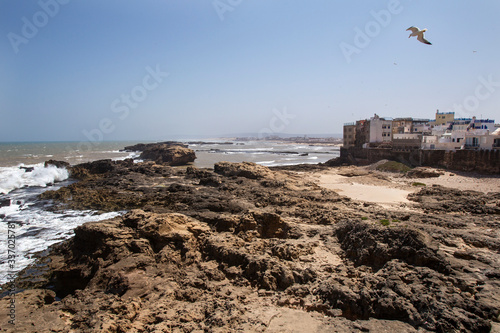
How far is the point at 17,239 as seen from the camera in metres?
11.8

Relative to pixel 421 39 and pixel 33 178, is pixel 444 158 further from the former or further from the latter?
pixel 33 178

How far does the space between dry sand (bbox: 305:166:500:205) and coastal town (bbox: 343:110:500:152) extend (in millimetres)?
6060

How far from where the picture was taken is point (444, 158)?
107 ft

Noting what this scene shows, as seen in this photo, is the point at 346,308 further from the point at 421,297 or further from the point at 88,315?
the point at 88,315

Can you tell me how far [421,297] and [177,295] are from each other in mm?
5223

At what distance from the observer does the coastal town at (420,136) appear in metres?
32.4

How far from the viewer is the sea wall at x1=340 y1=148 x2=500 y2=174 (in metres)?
28.4

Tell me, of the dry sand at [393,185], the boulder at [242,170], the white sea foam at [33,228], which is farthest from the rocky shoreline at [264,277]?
the boulder at [242,170]

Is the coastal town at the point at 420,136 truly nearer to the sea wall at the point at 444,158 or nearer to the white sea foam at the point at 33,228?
the sea wall at the point at 444,158

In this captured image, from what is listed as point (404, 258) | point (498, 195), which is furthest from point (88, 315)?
point (498, 195)

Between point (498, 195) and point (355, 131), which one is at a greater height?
point (355, 131)

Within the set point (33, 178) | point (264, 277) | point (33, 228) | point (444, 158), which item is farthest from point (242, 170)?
point (444, 158)

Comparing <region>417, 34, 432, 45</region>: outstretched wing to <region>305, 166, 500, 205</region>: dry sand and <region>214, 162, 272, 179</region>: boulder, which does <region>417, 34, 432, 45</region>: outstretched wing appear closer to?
<region>305, 166, 500, 205</region>: dry sand

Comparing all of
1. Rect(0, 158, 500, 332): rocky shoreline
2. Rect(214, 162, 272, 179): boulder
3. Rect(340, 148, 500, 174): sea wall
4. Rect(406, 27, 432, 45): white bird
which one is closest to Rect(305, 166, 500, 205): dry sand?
Rect(340, 148, 500, 174): sea wall
